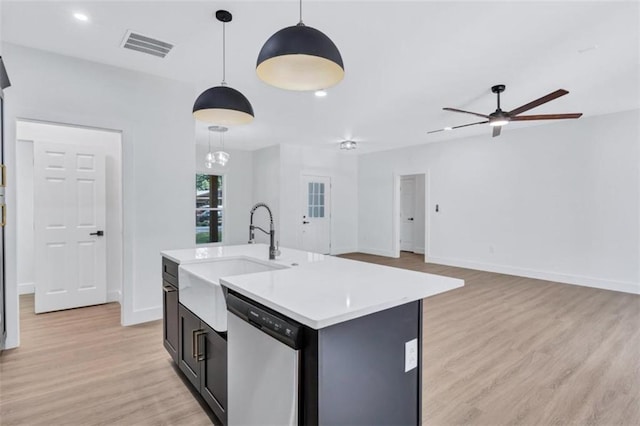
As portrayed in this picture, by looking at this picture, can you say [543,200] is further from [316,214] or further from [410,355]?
[410,355]

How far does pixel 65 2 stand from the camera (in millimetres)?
2299

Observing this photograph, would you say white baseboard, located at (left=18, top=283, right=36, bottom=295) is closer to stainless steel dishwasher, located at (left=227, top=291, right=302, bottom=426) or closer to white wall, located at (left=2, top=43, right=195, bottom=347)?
white wall, located at (left=2, top=43, right=195, bottom=347)

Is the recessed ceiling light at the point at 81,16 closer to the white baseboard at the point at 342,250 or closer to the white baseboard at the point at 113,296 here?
the white baseboard at the point at 113,296

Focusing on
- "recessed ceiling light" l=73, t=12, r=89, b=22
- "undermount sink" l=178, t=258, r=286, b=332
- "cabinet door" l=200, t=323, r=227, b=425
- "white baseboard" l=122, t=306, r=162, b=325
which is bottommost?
"white baseboard" l=122, t=306, r=162, b=325

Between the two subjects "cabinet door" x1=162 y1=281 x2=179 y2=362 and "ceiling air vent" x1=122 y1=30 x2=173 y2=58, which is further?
"ceiling air vent" x1=122 y1=30 x2=173 y2=58

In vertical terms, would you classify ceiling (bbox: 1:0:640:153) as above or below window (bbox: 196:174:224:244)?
above

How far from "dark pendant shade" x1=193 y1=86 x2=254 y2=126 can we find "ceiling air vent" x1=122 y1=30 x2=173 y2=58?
1.12 metres

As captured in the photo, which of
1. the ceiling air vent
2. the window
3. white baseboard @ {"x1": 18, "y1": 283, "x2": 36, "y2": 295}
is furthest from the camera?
the window

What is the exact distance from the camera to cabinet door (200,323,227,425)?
69.5 inches

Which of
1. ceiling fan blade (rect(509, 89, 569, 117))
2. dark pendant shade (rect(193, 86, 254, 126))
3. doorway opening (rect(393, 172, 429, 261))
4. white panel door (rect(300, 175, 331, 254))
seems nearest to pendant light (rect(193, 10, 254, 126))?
dark pendant shade (rect(193, 86, 254, 126))

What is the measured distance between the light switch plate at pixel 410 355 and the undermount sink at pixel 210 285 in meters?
0.94

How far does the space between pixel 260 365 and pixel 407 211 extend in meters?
8.50

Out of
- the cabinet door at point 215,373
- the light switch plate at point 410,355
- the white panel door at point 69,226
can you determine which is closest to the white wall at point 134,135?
the white panel door at point 69,226

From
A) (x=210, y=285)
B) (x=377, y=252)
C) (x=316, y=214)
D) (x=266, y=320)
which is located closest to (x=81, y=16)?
(x=210, y=285)
